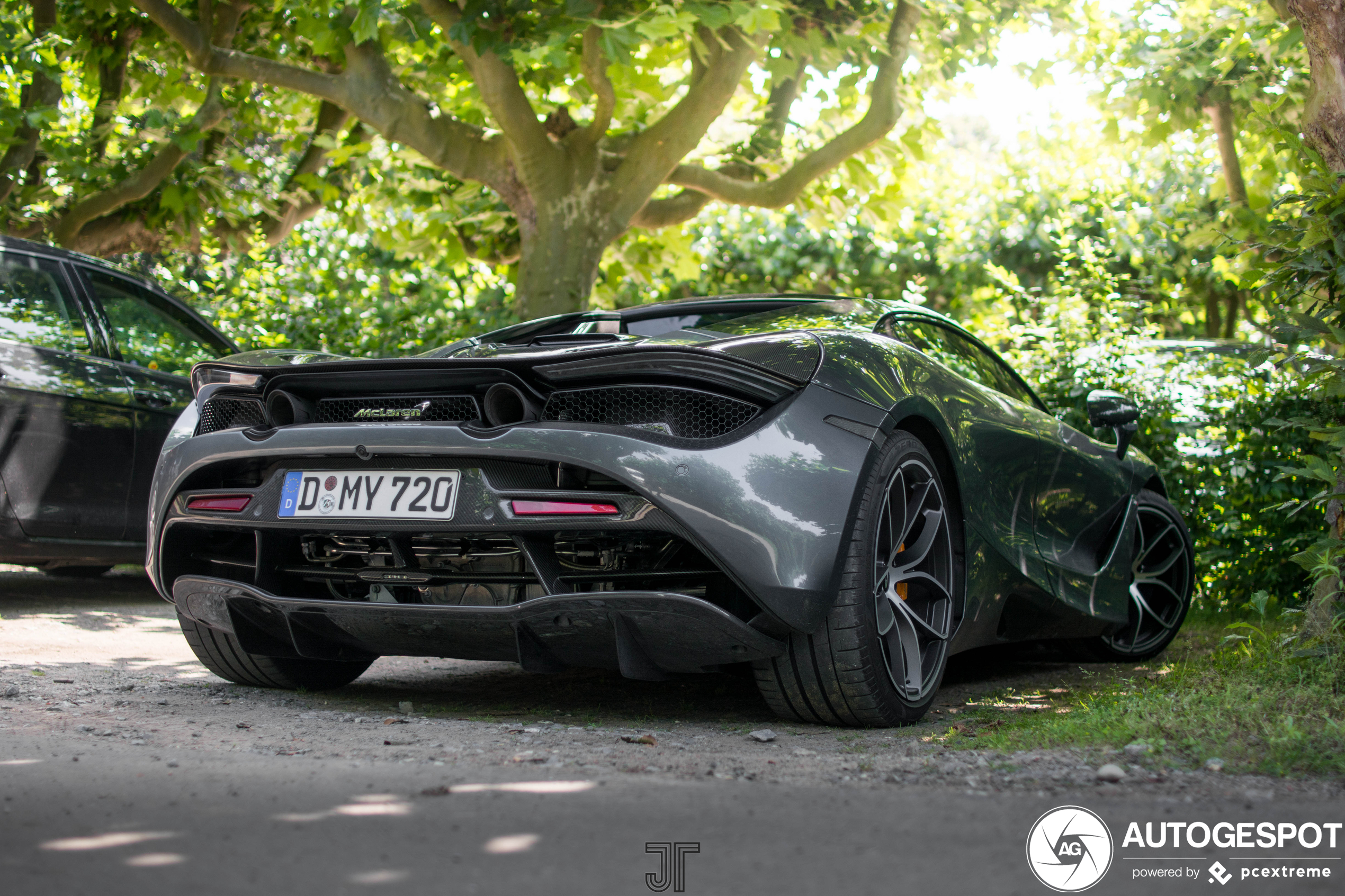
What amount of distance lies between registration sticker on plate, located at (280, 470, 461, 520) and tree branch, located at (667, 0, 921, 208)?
5.92 meters

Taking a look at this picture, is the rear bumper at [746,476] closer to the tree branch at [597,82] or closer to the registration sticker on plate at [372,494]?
the registration sticker on plate at [372,494]

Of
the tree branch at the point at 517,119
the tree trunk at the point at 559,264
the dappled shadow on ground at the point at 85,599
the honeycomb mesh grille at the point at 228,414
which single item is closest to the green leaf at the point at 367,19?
the tree branch at the point at 517,119

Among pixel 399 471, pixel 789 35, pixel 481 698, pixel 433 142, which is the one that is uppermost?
pixel 789 35

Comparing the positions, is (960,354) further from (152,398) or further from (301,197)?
(301,197)

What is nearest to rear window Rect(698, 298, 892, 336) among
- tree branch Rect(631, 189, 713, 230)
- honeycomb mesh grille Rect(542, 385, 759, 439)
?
honeycomb mesh grille Rect(542, 385, 759, 439)

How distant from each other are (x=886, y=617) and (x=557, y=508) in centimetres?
96

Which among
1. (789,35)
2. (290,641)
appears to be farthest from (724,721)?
(789,35)

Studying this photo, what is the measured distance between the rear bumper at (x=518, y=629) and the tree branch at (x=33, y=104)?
6868 millimetres

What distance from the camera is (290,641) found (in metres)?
3.44

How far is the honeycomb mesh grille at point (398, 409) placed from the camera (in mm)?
3074

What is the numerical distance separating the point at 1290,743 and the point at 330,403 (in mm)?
2595

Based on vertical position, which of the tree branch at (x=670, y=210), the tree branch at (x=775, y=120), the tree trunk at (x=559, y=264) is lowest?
the tree trunk at (x=559, y=264)

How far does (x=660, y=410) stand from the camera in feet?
9.66

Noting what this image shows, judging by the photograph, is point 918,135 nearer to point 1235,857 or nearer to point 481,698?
point 481,698
